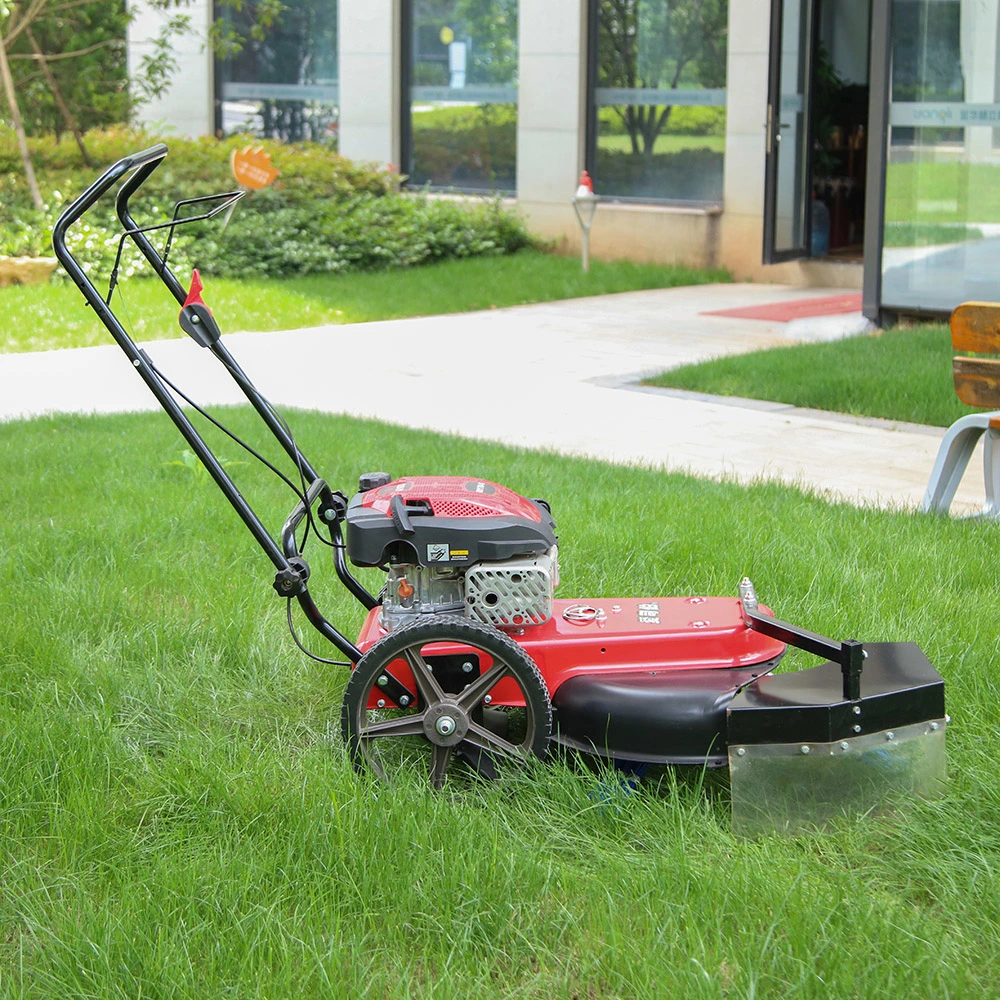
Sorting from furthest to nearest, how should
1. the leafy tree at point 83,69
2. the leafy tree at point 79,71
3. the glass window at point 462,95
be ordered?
1. the leafy tree at point 79,71
2. the leafy tree at point 83,69
3. the glass window at point 462,95

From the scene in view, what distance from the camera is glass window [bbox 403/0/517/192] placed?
16.0 meters

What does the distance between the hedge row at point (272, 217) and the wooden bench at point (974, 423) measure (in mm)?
8176

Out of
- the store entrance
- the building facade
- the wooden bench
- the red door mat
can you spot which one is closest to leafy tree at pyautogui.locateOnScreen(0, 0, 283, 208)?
the building facade

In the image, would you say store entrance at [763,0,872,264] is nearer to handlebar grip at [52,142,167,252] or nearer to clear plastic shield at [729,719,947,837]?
handlebar grip at [52,142,167,252]

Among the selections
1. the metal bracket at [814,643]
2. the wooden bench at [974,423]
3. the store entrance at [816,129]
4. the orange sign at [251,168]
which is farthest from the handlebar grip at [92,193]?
the store entrance at [816,129]

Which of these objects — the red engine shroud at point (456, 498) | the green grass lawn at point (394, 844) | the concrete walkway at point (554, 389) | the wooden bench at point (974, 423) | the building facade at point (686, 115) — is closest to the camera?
the green grass lawn at point (394, 844)

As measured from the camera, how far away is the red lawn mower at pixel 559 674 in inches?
105

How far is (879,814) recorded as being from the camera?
107 inches

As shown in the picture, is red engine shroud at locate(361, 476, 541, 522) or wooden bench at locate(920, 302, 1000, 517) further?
wooden bench at locate(920, 302, 1000, 517)

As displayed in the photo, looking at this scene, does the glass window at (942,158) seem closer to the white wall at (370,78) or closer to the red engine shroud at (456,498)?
the red engine shroud at (456,498)

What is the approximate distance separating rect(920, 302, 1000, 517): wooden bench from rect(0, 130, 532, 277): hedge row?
8.18 metres

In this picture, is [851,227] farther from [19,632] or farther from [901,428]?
[19,632]

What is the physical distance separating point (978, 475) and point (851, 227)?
941cm

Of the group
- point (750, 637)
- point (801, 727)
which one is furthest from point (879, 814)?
point (750, 637)
